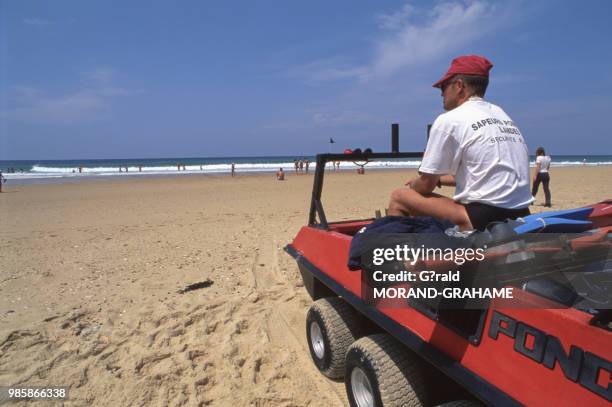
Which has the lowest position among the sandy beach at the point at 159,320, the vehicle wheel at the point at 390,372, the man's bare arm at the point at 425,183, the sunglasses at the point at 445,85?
the sandy beach at the point at 159,320

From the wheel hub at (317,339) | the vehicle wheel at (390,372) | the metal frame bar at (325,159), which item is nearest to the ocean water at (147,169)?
the metal frame bar at (325,159)

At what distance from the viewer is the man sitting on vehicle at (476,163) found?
6.59 ft

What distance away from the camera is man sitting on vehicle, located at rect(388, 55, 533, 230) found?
201 cm

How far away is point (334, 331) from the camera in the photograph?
264 cm

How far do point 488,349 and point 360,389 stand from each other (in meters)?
0.98

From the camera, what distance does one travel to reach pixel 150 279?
495cm

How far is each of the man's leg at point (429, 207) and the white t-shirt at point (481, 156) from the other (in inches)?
3.0

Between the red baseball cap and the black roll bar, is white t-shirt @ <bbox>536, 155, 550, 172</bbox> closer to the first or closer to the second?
the black roll bar

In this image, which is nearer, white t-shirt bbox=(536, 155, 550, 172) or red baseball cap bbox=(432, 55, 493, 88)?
red baseball cap bbox=(432, 55, 493, 88)

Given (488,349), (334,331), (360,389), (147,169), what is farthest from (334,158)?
(147,169)

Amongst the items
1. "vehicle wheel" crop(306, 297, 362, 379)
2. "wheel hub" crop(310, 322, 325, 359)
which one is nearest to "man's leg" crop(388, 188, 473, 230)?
"vehicle wheel" crop(306, 297, 362, 379)

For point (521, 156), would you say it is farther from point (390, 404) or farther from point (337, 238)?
point (390, 404)

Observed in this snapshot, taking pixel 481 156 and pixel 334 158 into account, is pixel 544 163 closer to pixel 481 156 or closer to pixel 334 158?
pixel 334 158

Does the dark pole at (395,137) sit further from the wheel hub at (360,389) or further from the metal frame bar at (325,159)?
the wheel hub at (360,389)
